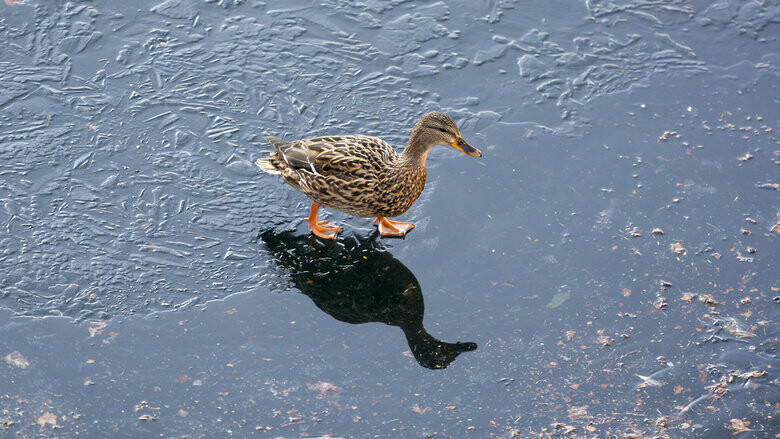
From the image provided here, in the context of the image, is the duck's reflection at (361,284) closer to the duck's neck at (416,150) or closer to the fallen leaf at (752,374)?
the duck's neck at (416,150)

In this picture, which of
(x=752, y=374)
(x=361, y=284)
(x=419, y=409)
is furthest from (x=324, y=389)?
(x=752, y=374)

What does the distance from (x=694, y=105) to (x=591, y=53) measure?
102 cm

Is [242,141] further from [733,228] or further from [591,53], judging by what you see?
[733,228]

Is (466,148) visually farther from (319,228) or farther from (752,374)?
(752,374)

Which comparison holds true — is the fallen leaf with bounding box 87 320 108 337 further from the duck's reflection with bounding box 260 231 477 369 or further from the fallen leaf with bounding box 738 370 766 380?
the fallen leaf with bounding box 738 370 766 380

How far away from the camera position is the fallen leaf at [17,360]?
15.6ft

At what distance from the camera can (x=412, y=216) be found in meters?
5.96

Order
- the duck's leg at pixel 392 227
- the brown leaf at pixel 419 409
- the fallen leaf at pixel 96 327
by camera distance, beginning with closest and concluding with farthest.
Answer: the brown leaf at pixel 419 409
the fallen leaf at pixel 96 327
the duck's leg at pixel 392 227

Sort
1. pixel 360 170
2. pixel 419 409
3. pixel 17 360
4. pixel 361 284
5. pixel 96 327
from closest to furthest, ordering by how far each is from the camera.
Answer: pixel 419 409 → pixel 17 360 → pixel 96 327 → pixel 361 284 → pixel 360 170

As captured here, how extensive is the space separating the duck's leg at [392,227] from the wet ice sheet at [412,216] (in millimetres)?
102

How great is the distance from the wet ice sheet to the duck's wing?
0.46 meters

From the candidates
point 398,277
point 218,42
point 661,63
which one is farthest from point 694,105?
point 218,42

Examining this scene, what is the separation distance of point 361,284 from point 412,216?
0.82 metres

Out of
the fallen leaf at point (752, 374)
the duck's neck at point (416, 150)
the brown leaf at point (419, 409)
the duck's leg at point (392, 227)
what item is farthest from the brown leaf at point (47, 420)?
the fallen leaf at point (752, 374)
